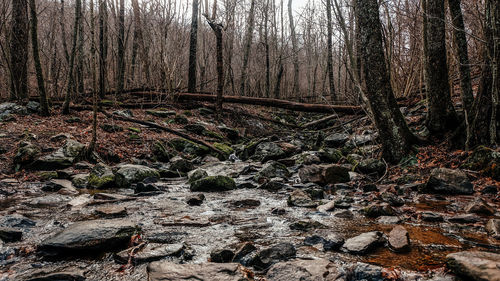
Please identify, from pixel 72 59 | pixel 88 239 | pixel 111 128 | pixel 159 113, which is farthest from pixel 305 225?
pixel 159 113

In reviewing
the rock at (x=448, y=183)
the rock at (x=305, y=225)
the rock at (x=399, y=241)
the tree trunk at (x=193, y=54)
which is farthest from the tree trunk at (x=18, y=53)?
the rock at (x=448, y=183)

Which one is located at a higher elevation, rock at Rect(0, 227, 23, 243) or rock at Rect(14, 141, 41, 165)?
rock at Rect(14, 141, 41, 165)

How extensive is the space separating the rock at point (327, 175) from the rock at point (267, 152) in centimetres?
257

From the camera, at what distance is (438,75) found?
6.16 metres

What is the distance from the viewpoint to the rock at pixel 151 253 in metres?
2.70

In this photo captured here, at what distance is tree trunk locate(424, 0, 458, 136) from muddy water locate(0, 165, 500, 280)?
106 inches

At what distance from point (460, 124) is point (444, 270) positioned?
180 inches

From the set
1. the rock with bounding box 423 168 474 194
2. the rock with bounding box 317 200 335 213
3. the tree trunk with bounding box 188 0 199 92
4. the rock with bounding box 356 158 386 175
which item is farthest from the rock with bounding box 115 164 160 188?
the tree trunk with bounding box 188 0 199 92

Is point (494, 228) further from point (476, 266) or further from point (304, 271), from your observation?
point (304, 271)

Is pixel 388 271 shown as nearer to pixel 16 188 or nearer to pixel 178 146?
pixel 16 188

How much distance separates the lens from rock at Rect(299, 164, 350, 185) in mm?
5977

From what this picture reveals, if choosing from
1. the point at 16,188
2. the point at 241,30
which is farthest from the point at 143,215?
the point at 241,30

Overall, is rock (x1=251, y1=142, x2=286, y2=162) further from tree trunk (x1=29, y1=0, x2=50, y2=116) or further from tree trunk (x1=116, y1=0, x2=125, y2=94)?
tree trunk (x1=116, y1=0, x2=125, y2=94)

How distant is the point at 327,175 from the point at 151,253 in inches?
160
